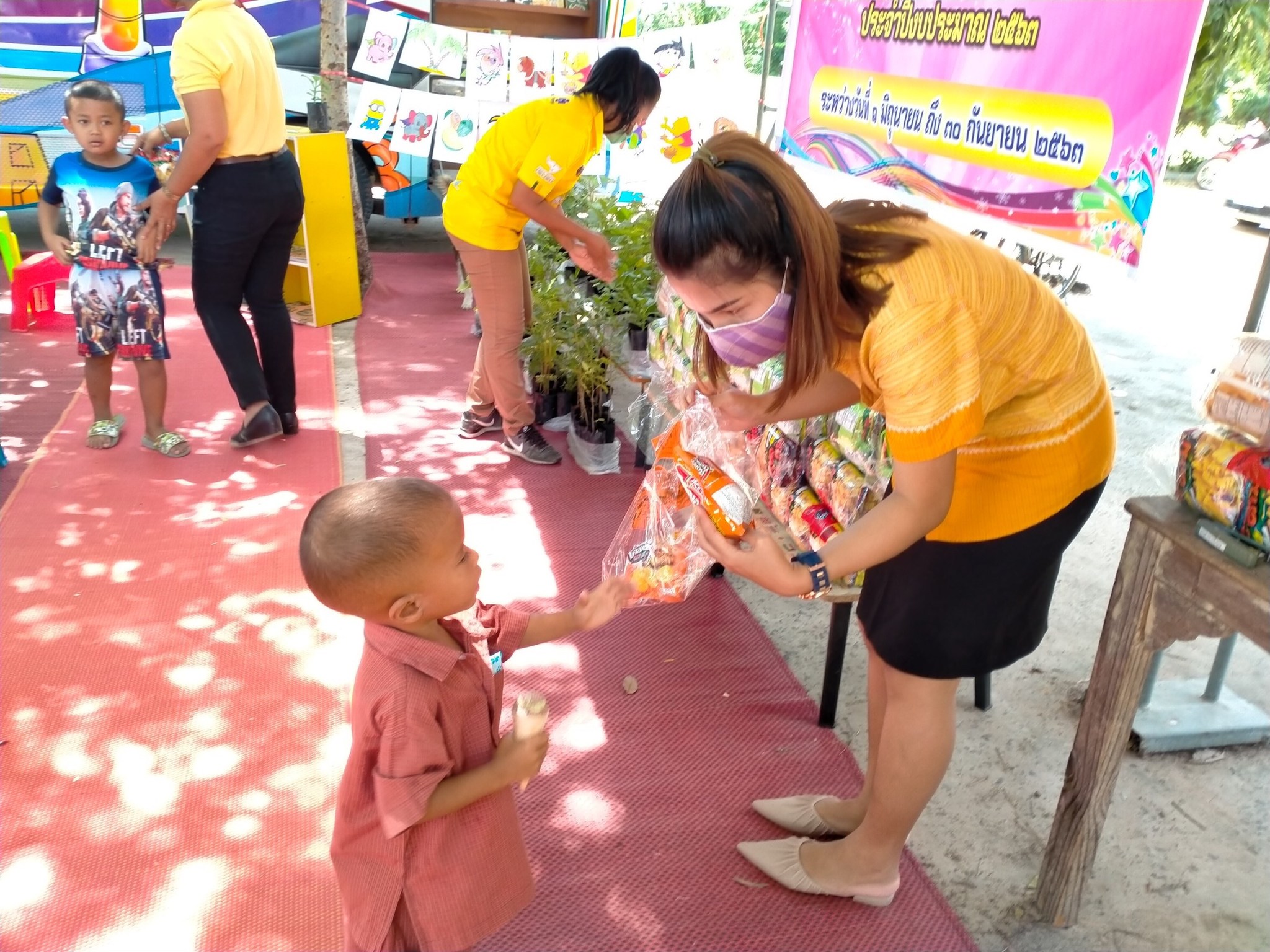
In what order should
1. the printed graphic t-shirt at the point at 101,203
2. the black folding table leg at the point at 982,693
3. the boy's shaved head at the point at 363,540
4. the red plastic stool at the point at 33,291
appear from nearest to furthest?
1. the boy's shaved head at the point at 363,540
2. the black folding table leg at the point at 982,693
3. the printed graphic t-shirt at the point at 101,203
4. the red plastic stool at the point at 33,291

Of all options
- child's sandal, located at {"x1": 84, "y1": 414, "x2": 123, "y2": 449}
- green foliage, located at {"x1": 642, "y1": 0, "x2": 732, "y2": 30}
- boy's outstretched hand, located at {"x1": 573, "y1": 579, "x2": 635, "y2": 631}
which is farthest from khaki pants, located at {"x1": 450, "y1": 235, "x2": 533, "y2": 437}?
green foliage, located at {"x1": 642, "y1": 0, "x2": 732, "y2": 30}

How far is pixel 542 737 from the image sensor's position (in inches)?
56.1

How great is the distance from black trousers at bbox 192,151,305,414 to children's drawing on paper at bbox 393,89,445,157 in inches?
138

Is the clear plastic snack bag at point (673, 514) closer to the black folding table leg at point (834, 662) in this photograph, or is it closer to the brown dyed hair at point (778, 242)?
the black folding table leg at point (834, 662)

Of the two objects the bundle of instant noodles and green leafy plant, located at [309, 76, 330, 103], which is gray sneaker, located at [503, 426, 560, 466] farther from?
green leafy plant, located at [309, 76, 330, 103]

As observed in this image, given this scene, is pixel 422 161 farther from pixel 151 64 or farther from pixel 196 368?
pixel 196 368

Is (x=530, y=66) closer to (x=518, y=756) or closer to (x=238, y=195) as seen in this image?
(x=238, y=195)

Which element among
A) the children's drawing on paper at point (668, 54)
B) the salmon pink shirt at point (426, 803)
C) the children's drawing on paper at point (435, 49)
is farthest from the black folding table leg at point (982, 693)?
the children's drawing on paper at point (435, 49)

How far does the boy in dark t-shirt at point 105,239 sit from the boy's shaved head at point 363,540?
299 cm

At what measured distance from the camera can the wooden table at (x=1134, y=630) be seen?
1552 millimetres

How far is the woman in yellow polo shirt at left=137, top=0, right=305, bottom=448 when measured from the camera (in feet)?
11.5

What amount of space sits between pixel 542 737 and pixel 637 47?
20.5ft

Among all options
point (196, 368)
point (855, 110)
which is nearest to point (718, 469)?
point (855, 110)

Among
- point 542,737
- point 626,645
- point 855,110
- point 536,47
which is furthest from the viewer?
point 536,47
